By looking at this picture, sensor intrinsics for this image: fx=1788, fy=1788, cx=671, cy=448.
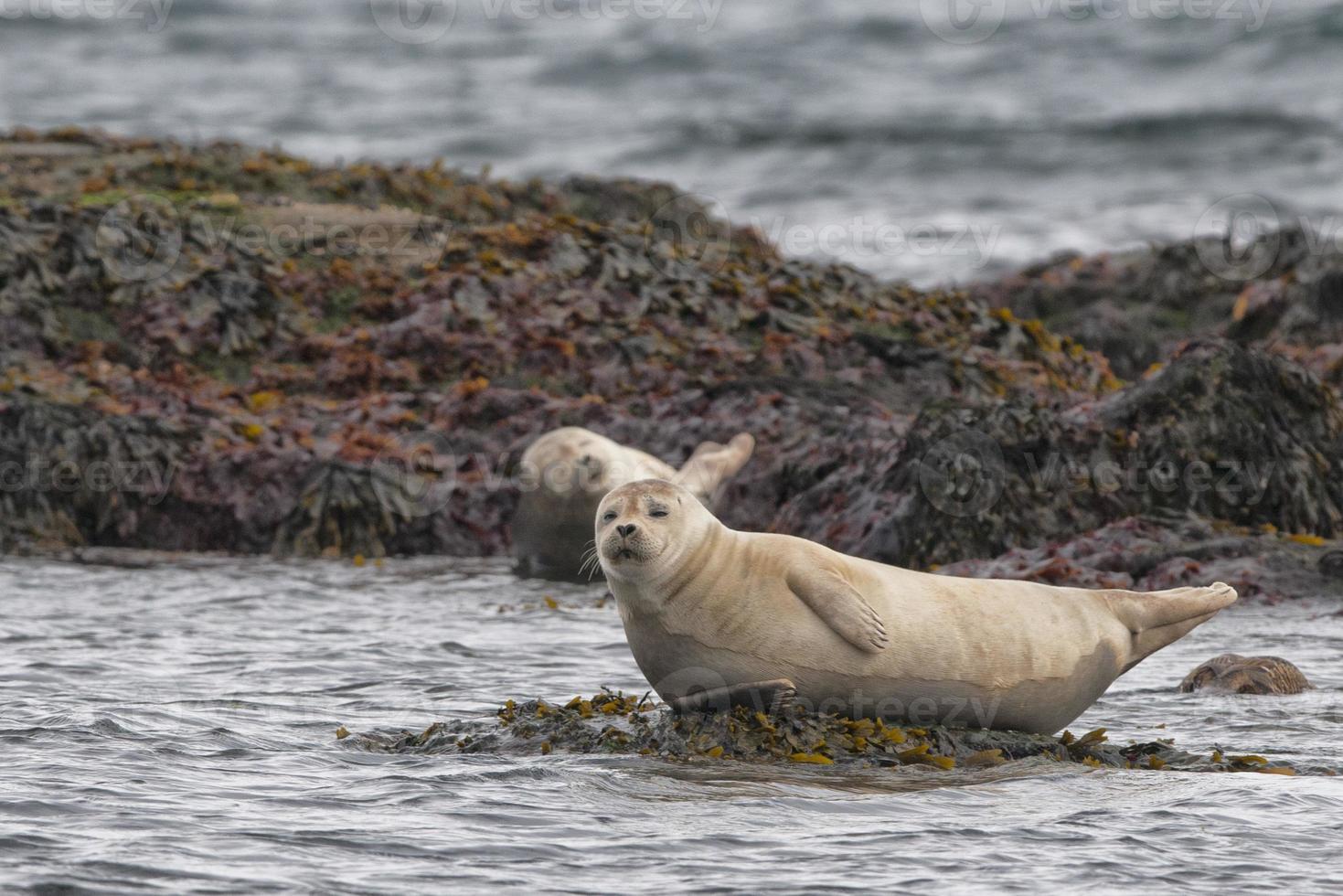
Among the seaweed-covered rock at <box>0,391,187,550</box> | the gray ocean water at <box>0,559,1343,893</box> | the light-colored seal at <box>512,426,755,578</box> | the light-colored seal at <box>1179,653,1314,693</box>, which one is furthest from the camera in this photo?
the seaweed-covered rock at <box>0,391,187,550</box>

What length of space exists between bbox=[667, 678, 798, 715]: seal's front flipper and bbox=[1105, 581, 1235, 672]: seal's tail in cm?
128

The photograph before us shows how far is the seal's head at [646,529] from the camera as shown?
18.4 ft

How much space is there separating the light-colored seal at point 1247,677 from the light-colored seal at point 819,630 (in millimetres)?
1241

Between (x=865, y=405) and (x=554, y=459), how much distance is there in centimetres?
259

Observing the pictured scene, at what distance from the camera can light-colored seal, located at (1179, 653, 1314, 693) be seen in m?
6.97

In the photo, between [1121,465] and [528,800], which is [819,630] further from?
[1121,465]

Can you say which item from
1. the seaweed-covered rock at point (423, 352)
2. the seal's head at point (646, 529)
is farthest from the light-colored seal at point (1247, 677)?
the seaweed-covered rock at point (423, 352)

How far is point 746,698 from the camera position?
5750mm

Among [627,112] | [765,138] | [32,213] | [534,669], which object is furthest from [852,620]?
[627,112]


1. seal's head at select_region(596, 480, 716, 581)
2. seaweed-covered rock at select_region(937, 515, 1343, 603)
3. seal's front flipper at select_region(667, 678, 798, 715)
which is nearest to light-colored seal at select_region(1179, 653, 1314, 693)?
seaweed-covered rock at select_region(937, 515, 1343, 603)

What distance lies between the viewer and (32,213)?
14008 mm

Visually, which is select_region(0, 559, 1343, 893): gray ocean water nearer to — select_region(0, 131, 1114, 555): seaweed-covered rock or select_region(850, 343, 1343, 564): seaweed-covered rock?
select_region(850, 343, 1343, 564): seaweed-covered rock

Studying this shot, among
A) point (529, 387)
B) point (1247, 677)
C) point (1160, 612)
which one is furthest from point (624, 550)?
point (529, 387)

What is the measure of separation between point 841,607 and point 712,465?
213 inches
